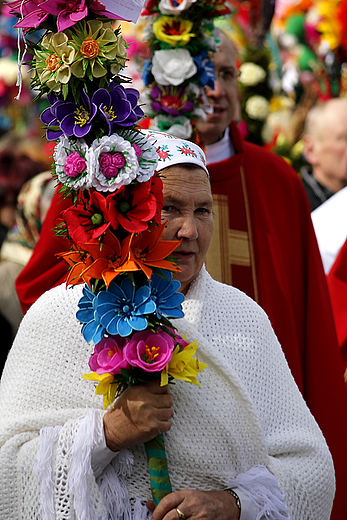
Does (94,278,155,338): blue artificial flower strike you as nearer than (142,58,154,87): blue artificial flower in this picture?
Yes

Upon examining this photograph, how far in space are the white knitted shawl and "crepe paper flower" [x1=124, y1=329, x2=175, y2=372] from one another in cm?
32

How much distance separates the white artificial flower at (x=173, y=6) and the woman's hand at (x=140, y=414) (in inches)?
83.1

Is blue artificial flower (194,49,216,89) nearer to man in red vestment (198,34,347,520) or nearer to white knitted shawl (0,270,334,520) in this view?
man in red vestment (198,34,347,520)

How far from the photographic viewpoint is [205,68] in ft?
12.1

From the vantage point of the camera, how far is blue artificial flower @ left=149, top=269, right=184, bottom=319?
6.93 ft

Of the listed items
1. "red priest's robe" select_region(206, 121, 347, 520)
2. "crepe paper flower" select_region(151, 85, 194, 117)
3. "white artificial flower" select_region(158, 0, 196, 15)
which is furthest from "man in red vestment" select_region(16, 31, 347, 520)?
"white artificial flower" select_region(158, 0, 196, 15)

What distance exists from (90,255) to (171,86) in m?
1.83

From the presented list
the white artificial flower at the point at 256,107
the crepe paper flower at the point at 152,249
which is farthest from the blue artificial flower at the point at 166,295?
the white artificial flower at the point at 256,107

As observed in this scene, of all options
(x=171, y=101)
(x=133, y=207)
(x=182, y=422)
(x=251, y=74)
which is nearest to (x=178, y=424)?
(x=182, y=422)

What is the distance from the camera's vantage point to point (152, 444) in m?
2.23

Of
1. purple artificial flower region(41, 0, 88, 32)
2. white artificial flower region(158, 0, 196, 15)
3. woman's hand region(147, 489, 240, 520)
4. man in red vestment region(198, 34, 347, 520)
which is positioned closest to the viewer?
purple artificial flower region(41, 0, 88, 32)

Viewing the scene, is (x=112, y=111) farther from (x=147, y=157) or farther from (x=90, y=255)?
(x=90, y=255)

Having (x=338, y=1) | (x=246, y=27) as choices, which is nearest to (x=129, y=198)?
(x=246, y=27)

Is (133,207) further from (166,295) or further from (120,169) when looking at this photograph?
(166,295)
